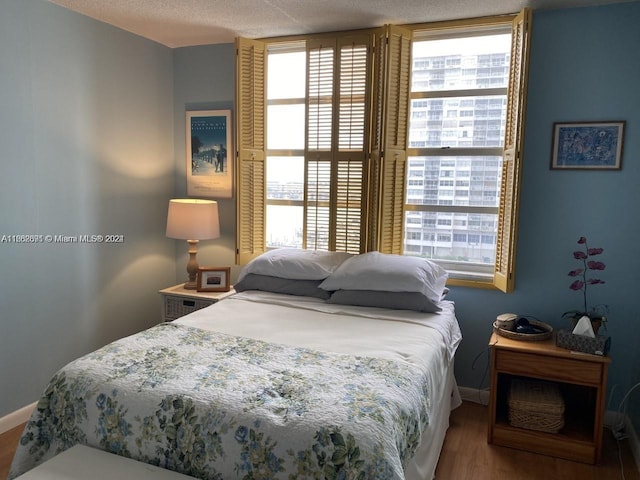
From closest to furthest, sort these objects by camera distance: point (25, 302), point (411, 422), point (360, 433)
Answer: point (360, 433) → point (411, 422) → point (25, 302)

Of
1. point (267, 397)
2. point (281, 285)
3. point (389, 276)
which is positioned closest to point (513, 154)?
point (389, 276)

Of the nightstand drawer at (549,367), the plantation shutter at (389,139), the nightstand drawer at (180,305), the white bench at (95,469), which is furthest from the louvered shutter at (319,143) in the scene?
the white bench at (95,469)

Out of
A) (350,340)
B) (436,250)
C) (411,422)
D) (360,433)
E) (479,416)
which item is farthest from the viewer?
(436,250)

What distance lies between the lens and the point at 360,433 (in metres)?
1.47

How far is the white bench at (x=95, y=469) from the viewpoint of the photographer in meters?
1.56

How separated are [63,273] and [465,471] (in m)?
2.58

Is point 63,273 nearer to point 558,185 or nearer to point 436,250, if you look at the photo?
point 436,250

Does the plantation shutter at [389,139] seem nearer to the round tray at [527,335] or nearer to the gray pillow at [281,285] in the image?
the gray pillow at [281,285]

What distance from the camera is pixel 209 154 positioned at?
12.1 ft

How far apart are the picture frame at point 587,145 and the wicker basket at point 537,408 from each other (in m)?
1.29

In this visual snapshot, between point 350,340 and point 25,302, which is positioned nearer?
point 350,340

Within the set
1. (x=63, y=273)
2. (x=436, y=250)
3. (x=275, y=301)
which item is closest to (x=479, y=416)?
(x=436, y=250)

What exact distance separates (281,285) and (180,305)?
784 millimetres

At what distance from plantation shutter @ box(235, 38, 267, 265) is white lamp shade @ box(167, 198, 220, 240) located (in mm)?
257
